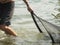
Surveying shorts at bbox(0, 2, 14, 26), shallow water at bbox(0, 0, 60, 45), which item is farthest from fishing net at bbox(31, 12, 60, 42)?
shorts at bbox(0, 2, 14, 26)

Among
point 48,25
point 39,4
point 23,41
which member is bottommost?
point 39,4

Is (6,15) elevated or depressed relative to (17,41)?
elevated

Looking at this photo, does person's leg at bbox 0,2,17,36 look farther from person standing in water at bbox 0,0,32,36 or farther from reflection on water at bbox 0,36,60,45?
reflection on water at bbox 0,36,60,45

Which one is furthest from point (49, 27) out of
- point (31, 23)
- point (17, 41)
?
point (31, 23)

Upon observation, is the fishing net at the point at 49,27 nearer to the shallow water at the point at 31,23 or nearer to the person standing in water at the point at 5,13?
the shallow water at the point at 31,23

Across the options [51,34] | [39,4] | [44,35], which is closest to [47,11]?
[39,4]

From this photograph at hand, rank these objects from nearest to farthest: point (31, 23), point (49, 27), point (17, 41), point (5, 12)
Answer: point (5, 12), point (49, 27), point (17, 41), point (31, 23)

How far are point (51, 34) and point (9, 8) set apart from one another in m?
1.41

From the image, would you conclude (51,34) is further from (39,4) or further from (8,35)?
(39,4)

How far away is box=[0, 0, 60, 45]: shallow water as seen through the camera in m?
7.11

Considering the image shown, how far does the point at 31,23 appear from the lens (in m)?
9.22

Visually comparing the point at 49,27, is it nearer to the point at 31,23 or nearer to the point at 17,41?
the point at 17,41

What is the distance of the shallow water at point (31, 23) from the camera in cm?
711

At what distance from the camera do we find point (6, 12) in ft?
21.8
